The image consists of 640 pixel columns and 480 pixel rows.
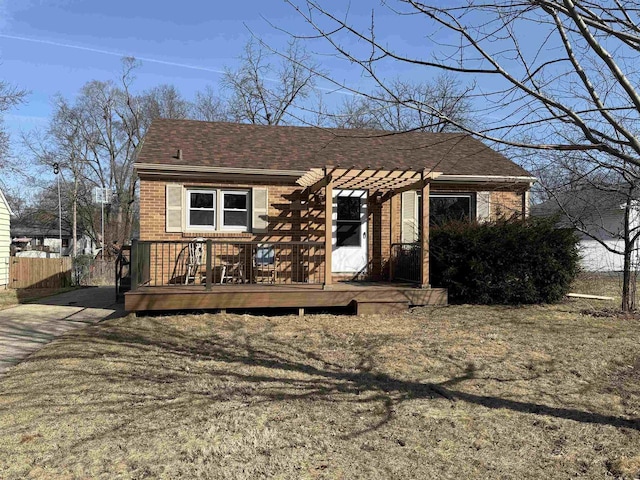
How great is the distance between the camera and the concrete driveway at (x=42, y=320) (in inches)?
269

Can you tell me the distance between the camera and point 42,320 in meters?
9.28

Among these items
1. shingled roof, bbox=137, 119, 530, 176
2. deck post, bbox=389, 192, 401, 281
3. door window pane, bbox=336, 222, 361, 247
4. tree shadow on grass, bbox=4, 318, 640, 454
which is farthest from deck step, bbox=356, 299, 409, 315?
shingled roof, bbox=137, 119, 530, 176

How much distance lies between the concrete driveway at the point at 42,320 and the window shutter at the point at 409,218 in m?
6.48

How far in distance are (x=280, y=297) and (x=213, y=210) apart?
9.81 ft

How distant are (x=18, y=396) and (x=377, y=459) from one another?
359 cm

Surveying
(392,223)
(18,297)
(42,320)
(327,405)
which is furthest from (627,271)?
(18,297)

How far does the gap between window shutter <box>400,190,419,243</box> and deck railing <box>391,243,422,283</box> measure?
369 millimetres

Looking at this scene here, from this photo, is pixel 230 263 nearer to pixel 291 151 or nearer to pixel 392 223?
pixel 291 151

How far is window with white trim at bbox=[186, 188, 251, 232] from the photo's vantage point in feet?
34.4

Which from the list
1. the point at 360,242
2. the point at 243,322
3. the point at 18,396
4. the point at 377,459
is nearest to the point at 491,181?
the point at 360,242

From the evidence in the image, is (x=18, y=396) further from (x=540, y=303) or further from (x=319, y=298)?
(x=540, y=303)

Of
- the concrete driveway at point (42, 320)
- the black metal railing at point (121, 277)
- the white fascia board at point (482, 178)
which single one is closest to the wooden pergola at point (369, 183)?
the white fascia board at point (482, 178)

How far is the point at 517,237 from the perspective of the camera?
9328mm

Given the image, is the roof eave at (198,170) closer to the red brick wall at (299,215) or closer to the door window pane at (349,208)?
the red brick wall at (299,215)
